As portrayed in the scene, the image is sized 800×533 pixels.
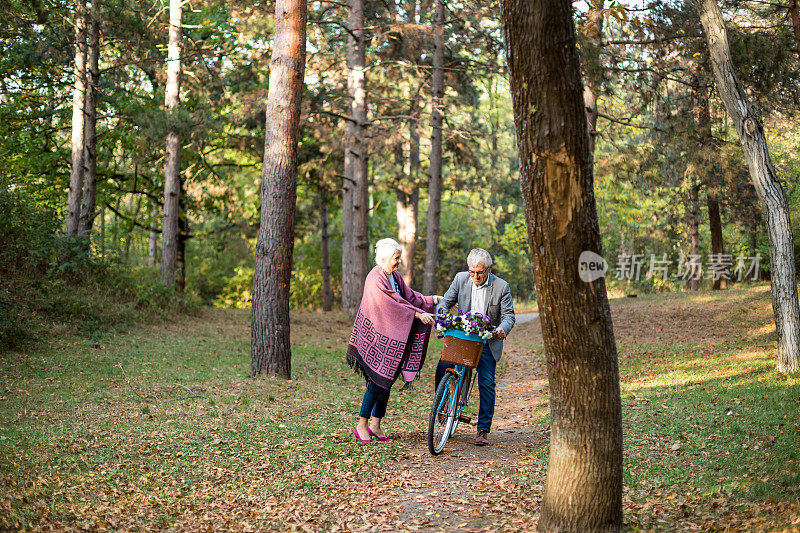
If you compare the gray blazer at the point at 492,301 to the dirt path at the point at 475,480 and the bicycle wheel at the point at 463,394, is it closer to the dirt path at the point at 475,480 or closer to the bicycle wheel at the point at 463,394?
the bicycle wheel at the point at 463,394

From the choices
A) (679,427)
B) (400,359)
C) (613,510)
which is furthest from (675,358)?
(613,510)

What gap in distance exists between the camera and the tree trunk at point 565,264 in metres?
3.81

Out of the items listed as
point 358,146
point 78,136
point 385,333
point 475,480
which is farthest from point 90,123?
point 475,480

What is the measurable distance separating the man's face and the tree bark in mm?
12273

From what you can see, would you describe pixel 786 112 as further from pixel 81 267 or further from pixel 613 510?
pixel 81 267

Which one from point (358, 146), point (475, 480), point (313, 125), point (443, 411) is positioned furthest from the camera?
point (313, 125)

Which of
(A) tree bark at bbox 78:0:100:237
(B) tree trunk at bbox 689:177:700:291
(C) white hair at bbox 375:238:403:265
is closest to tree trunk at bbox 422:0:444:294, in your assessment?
(B) tree trunk at bbox 689:177:700:291

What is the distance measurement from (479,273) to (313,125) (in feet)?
43.4

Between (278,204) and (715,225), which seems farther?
(715,225)

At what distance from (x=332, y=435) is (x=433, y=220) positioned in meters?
14.8

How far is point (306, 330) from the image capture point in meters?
17.9

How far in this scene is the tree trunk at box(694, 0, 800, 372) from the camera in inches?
381

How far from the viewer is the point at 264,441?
21.9 feet

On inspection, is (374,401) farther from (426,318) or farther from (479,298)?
(479,298)
